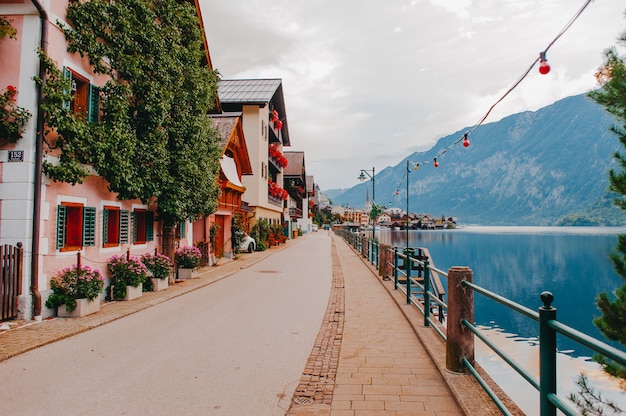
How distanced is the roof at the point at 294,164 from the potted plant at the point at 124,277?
48.0 m

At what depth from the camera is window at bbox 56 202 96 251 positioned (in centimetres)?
948

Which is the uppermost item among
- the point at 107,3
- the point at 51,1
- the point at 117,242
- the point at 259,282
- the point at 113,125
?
the point at 107,3

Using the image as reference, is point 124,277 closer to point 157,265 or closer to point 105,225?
point 105,225

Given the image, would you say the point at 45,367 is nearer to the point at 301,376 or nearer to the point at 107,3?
the point at 301,376

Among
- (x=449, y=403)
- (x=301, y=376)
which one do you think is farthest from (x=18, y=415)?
(x=449, y=403)

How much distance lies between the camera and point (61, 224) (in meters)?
9.48

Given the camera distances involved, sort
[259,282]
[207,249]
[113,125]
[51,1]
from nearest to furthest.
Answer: [51,1] < [113,125] < [259,282] < [207,249]

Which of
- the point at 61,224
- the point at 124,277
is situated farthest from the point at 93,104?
the point at 124,277

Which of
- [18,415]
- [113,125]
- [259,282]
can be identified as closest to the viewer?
[18,415]

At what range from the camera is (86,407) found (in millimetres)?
4574

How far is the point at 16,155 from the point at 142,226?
5.23 m

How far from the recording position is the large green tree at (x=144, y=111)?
9.43 meters

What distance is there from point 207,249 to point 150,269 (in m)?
6.94

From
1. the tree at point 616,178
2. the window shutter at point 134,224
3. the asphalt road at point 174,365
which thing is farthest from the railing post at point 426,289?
the window shutter at point 134,224
